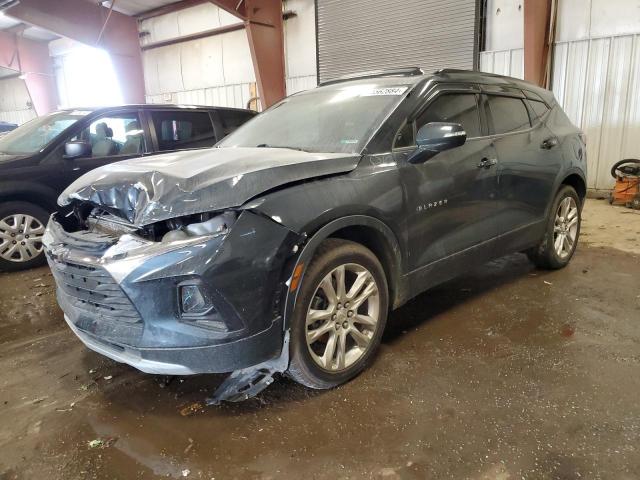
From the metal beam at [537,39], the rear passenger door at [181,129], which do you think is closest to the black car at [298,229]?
the rear passenger door at [181,129]

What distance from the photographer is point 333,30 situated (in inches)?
396

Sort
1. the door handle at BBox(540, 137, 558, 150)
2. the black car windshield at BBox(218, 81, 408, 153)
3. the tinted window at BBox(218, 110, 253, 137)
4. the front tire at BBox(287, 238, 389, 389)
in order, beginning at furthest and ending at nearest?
1. the tinted window at BBox(218, 110, 253, 137)
2. the door handle at BBox(540, 137, 558, 150)
3. the black car windshield at BBox(218, 81, 408, 153)
4. the front tire at BBox(287, 238, 389, 389)

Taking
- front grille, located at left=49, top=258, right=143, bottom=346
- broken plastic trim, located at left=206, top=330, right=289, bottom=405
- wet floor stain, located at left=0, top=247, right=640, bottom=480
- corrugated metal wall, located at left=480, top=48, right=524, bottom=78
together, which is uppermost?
corrugated metal wall, located at left=480, top=48, right=524, bottom=78

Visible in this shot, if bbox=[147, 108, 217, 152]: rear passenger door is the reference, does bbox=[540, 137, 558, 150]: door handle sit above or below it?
below

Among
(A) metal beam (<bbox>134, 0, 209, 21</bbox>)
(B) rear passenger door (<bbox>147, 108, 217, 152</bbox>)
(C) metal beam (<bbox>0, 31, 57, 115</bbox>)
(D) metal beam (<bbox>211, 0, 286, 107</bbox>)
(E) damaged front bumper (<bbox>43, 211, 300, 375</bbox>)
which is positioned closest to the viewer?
(E) damaged front bumper (<bbox>43, 211, 300, 375</bbox>)

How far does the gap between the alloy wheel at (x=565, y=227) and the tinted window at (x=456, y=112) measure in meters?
1.41

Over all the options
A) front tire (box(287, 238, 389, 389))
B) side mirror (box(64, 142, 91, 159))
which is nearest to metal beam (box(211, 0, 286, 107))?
side mirror (box(64, 142, 91, 159))

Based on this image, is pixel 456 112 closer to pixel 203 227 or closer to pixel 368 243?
pixel 368 243

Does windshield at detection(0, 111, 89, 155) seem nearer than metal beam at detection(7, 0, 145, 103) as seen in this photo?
Yes

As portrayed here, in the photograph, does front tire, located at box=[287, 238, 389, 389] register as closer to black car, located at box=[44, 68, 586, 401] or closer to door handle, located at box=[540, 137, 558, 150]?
black car, located at box=[44, 68, 586, 401]

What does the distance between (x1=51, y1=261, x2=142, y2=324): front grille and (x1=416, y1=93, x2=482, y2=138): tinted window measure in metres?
1.90

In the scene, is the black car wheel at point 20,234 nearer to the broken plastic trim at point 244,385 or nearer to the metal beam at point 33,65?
the broken plastic trim at point 244,385

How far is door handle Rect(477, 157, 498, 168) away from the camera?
3.11 metres

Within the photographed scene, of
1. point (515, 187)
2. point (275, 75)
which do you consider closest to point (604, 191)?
point (515, 187)
